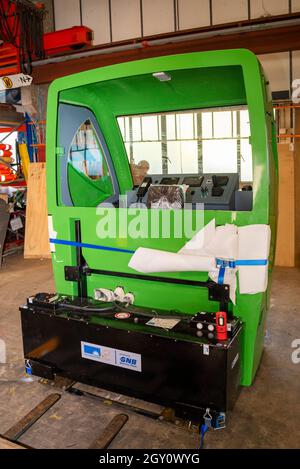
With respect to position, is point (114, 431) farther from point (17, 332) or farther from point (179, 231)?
point (17, 332)

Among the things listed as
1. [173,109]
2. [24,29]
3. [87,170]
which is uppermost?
[24,29]

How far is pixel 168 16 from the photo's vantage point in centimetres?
678

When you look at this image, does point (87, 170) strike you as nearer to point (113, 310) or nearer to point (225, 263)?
point (113, 310)

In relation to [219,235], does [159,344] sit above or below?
below

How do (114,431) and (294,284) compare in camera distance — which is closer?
(114,431)

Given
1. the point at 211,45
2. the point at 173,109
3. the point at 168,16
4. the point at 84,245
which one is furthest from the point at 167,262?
the point at 168,16

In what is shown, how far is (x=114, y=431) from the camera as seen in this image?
202 cm

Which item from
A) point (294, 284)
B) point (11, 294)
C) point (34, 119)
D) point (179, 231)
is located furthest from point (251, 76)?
point (34, 119)

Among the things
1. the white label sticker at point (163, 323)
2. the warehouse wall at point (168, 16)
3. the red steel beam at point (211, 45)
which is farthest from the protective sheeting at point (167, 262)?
the warehouse wall at point (168, 16)

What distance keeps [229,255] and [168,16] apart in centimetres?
613

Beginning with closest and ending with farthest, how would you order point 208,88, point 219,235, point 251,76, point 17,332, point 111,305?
point 251,76, point 219,235, point 111,305, point 208,88, point 17,332
